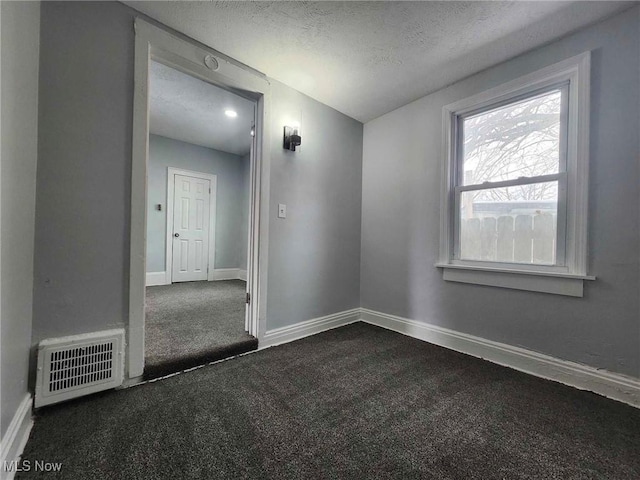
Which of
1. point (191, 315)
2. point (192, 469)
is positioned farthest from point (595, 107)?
point (191, 315)

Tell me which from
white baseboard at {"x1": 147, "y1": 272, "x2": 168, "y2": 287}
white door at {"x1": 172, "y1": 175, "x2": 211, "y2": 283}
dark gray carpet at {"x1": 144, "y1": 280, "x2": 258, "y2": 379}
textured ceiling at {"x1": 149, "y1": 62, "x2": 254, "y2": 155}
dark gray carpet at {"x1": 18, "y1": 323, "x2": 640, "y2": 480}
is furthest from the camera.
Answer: white door at {"x1": 172, "y1": 175, "x2": 211, "y2": 283}

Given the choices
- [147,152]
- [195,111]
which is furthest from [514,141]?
[195,111]

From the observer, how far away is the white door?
15.4ft

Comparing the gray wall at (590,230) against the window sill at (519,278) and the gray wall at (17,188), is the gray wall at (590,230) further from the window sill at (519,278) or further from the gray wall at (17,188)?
the gray wall at (17,188)

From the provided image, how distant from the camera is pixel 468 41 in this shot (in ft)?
5.93

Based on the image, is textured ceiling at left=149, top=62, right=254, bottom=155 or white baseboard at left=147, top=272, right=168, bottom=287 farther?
white baseboard at left=147, top=272, right=168, bottom=287

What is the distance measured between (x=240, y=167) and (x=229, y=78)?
3.55m

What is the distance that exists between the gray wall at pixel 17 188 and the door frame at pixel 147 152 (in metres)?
0.42

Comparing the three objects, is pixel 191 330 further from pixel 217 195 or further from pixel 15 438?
pixel 217 195

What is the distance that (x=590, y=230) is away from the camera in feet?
5.44

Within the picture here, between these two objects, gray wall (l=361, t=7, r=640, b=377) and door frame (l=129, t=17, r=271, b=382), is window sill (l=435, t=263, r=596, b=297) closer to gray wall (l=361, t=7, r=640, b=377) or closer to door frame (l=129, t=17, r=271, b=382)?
gray wall (l=361, t=7, r=640, b=377)

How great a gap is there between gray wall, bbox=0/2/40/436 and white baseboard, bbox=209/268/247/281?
12.8 ft

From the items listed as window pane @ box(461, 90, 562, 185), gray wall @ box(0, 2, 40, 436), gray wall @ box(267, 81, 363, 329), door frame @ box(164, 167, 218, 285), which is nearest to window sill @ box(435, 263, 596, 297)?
window pane @ box(461, 90, 562, 185)

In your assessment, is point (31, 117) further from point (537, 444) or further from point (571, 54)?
point (571, 54)
